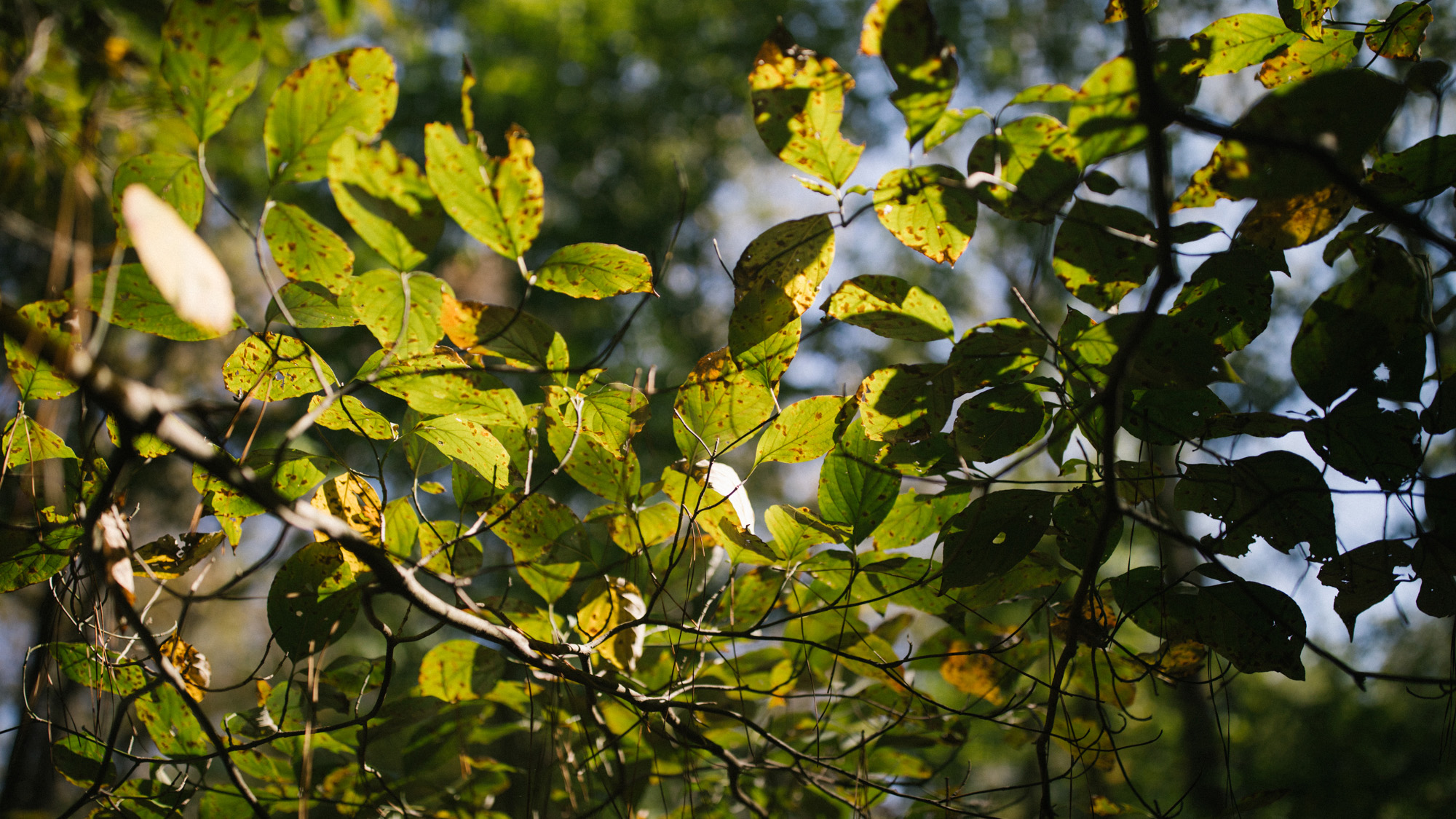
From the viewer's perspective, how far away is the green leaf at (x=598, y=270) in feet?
1.39

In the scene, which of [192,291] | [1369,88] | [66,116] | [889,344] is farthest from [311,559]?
[889,344]

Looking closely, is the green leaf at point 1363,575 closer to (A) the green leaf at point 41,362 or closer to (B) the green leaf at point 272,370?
(B) the green leaf at point 272,370

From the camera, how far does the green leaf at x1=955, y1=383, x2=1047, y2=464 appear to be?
0.47 metres

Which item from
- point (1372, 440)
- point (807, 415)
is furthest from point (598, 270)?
point (1372, 440)

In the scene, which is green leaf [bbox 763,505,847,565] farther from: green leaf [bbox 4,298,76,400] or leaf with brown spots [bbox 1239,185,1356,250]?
green leaf [bbox 4,298,76,400]

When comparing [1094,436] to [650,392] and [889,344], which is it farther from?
[889,344]

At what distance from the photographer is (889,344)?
4.14 metres

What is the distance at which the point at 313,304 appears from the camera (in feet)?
1.46

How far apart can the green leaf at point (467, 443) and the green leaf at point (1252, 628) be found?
0.50 meters

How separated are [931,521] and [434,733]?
49cm

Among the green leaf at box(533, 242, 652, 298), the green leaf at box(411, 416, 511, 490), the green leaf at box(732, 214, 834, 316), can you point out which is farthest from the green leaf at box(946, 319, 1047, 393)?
the green leaf at box(411, 416, 511, 490)

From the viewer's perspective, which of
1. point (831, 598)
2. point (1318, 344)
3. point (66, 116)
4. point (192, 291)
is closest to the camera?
point (192, 291)

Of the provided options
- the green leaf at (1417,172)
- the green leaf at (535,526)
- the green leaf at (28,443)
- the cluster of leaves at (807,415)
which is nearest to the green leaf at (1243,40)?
the cluster of leaves at (807,415)

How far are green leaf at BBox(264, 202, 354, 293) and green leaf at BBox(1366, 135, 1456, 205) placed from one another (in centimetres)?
67
